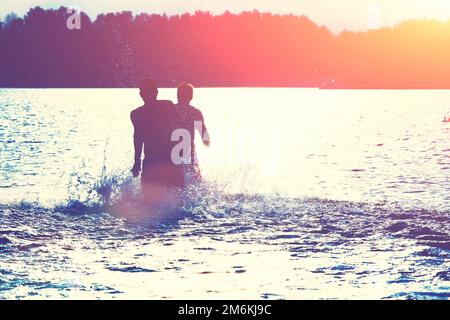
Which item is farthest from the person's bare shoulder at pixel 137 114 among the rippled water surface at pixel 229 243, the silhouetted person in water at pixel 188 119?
the rippled water surface at pixel 229 243

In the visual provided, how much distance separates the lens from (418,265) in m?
8.14

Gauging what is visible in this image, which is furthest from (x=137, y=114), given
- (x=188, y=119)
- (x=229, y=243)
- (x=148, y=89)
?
(x=229, y=243)

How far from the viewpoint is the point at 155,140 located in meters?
11.5

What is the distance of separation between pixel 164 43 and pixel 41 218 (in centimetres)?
9118

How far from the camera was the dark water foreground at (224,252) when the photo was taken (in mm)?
7113

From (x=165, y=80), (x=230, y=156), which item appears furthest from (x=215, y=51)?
(x=230, y=156)

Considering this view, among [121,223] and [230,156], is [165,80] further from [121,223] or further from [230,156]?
[121,223]

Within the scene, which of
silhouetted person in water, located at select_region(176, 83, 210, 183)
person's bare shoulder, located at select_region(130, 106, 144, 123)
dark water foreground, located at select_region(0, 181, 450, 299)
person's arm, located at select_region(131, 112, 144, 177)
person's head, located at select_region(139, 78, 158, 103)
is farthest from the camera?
silhouetted person in water, located at select_region(176, 83, 210, 183)

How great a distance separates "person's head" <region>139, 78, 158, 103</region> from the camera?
1102 centimetres

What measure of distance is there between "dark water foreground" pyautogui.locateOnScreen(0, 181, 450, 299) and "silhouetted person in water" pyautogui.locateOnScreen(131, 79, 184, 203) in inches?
22.3

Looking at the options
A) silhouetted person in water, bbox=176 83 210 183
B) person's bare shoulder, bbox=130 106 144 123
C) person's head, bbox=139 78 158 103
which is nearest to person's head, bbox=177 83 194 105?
silhouetted person in water, bbox=176 83 210 183

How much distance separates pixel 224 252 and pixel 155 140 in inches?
119

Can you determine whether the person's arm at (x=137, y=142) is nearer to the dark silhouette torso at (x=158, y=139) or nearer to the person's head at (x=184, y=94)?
the dark silhouette torso at (x=158, y=139)

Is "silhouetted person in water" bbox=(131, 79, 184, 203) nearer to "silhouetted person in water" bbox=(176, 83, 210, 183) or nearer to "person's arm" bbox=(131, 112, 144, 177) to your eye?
"person's arm" bbox=(131, 112, 144, 177)
